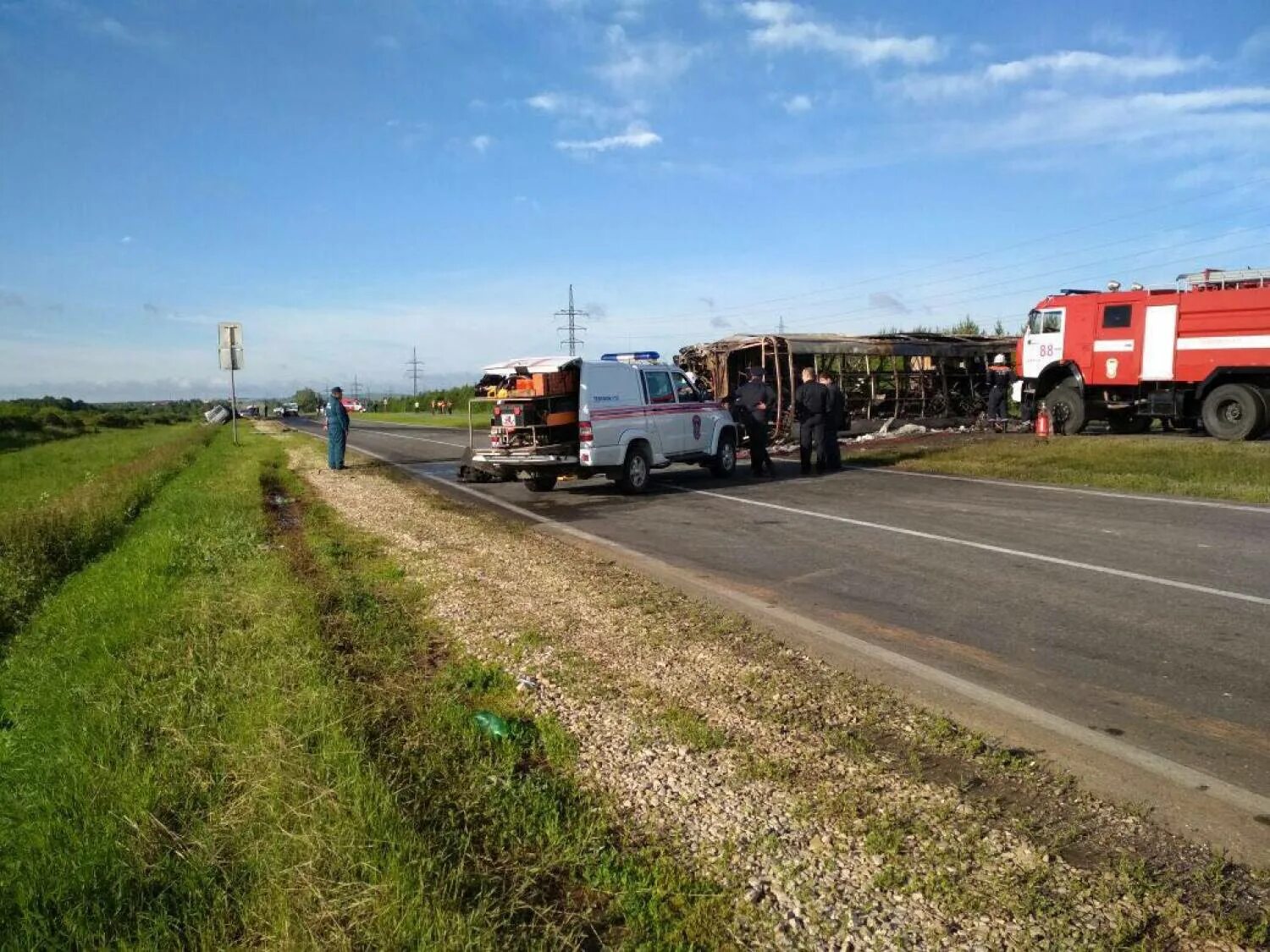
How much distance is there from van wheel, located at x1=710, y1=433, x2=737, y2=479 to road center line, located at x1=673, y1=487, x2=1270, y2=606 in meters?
3.00

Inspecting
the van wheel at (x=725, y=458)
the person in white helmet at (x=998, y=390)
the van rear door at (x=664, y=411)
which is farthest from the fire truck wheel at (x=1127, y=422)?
the van rear door at (x=664, y=411)

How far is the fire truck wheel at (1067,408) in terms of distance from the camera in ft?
71.1

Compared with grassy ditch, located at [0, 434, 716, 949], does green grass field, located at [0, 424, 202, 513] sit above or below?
below

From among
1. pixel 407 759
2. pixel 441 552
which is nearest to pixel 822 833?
pixel 407 759

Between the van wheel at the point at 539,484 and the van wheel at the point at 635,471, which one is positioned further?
the van wheel at the point at 539,484

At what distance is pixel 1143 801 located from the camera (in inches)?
140

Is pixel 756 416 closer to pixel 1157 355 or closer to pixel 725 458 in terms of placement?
pixel 725 458

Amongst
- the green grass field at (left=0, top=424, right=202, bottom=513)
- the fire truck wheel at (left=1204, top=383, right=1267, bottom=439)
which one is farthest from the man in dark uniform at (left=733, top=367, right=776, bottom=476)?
the green grass field at (left=0, top=424, right=202, bottom=513)

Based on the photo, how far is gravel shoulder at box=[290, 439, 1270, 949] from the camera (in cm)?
279

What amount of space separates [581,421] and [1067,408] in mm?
14247

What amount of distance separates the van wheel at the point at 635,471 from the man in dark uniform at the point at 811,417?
11.3 ft

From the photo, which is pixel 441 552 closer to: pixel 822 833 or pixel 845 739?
pixel 845 739

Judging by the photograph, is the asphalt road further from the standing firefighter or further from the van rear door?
the standing firefighter

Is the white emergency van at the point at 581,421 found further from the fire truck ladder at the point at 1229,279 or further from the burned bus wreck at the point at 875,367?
the fire truck ladder at the point at 1229,279
